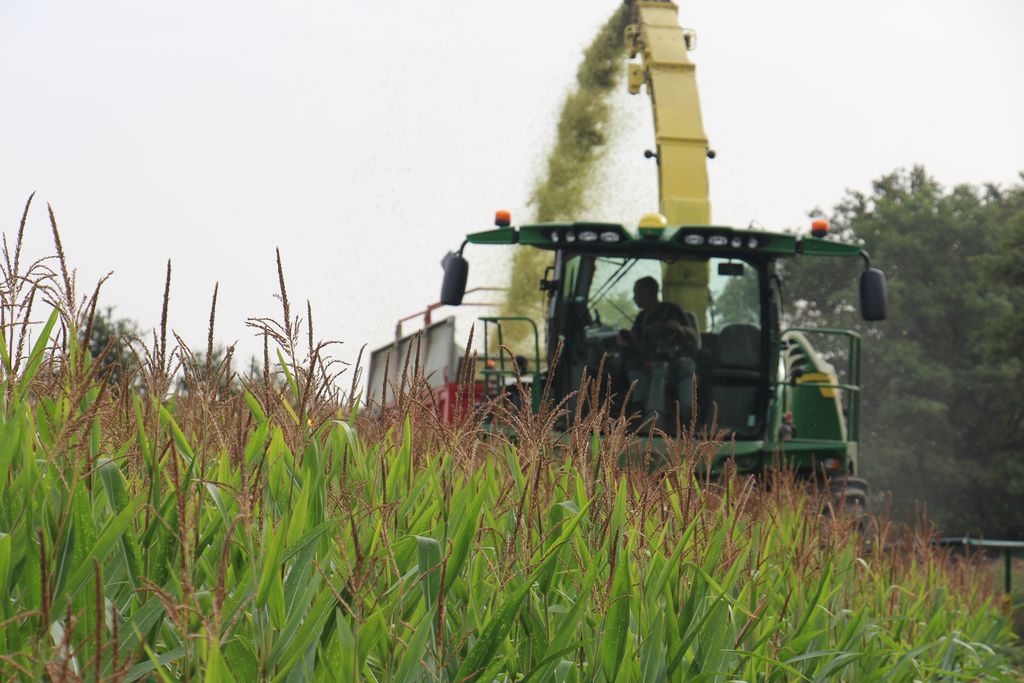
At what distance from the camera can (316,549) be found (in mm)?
2346

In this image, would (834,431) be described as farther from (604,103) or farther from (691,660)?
(691,660)

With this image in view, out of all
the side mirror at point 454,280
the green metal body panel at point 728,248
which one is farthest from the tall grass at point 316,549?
the green metal body panel at point 728,248

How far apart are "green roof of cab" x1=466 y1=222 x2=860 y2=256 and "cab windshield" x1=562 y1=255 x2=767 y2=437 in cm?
10

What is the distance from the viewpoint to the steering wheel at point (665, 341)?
9.21m

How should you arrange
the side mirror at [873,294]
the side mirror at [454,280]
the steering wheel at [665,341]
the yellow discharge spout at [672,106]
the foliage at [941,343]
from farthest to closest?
the foliage at [941,343], the yellow discharge spout at [672,106], the steering wheel at [665,341], the side mirror at [873,294], the side mirror at [454,280]

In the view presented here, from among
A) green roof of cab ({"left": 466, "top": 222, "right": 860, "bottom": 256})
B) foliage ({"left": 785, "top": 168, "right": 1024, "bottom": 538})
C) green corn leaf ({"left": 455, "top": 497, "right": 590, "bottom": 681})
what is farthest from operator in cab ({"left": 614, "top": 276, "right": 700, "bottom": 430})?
foliage ({"left": 785, "top": 168, "right": 1024, "bottom": 538})

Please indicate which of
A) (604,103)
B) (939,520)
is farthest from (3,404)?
(939,520)

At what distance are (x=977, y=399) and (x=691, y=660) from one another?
41272 millimetres

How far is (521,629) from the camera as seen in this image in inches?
110

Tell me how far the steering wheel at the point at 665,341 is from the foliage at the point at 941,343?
88.9 feet

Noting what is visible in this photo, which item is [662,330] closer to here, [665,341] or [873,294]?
[665,341]

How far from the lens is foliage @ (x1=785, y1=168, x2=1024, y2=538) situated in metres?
38.2

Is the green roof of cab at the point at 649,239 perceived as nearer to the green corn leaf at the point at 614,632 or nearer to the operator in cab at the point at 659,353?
the operator in cab at the point at 659,353

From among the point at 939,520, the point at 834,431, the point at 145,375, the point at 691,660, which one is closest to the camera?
the point at 145,375
